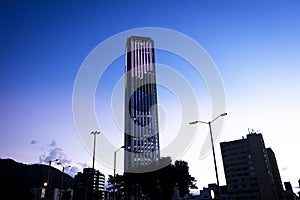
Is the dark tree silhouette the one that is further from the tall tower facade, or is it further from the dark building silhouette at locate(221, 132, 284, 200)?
the tall tower facade

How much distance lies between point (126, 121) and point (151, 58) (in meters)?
70.3

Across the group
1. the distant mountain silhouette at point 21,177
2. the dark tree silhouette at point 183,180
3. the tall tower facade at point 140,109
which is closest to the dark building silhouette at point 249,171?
the tall tower facade at point 140,109

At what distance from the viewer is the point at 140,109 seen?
164 metres

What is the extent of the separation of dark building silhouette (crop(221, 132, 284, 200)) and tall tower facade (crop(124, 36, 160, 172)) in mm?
41074

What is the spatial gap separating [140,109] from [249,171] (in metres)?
71.5

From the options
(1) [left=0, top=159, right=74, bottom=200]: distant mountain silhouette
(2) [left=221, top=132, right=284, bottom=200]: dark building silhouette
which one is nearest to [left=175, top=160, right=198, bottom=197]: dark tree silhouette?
(1) [left=0, top=159, right=74, bottom=200]: distant mountain silhouette

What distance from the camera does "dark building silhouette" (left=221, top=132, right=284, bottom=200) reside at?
12444cm

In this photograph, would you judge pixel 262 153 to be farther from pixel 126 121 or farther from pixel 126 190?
pixel 126 190

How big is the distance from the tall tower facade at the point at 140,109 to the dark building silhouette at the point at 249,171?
4107 centimetres

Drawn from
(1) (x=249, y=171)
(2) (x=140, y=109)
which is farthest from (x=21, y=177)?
(1) (x=249, y=171)

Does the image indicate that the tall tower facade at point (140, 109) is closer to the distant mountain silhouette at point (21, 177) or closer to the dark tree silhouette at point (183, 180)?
the distant mountain silhouette at point (21, 177)

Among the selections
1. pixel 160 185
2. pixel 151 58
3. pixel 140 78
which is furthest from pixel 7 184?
pixel 151 58

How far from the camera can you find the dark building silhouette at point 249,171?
408 ft

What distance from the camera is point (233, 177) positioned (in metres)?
133
